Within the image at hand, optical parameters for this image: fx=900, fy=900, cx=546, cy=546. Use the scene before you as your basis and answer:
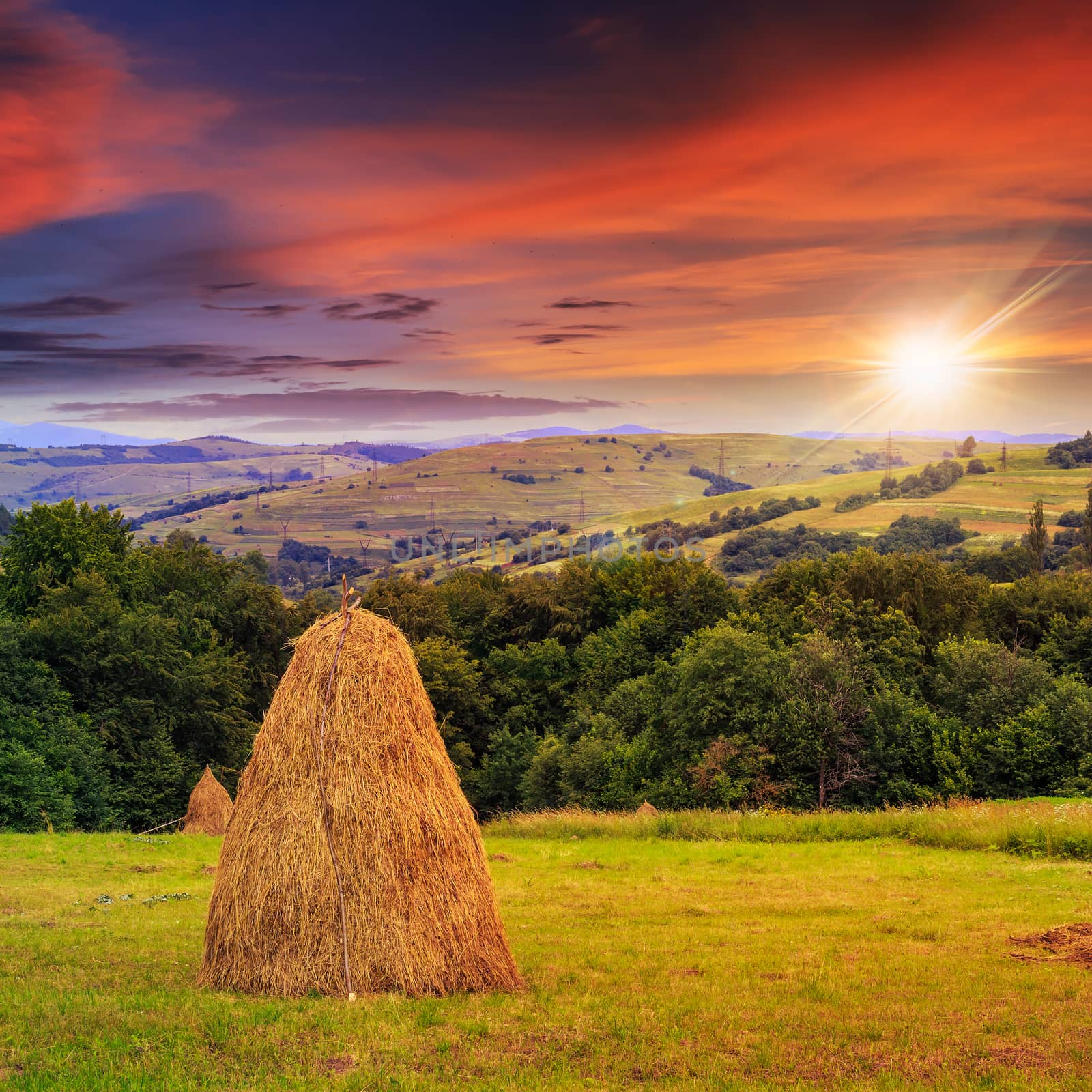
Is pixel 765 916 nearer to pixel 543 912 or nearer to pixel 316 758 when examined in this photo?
pixel 543 912

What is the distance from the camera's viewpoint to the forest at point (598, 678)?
35.5 meters

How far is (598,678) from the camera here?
55438mm

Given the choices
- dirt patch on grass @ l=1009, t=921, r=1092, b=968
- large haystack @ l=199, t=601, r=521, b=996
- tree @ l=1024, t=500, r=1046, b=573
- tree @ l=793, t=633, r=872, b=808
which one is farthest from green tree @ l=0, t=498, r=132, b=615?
tree @ l=1024, t=500, r=1046, b=573

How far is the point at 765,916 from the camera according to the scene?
56.0ft

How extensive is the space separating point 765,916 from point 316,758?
10252 mm

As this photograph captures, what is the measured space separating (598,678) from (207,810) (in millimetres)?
28021

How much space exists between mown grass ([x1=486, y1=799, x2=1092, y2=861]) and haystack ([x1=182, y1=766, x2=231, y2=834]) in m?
9.75

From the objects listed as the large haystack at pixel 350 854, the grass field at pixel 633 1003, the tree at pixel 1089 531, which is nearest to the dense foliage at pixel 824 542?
the tree at pixel 1089 531

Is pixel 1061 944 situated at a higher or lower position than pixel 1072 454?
lower

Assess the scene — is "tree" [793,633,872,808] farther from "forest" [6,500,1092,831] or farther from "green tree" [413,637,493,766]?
"green tree" [413,637,493,766]

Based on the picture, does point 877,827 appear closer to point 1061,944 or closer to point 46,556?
point 1061,944

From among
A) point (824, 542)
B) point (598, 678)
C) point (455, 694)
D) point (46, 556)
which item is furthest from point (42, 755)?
point (824, 542)

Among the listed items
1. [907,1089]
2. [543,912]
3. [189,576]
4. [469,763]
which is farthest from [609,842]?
[189,576]

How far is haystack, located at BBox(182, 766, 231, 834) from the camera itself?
31719 millimetres
